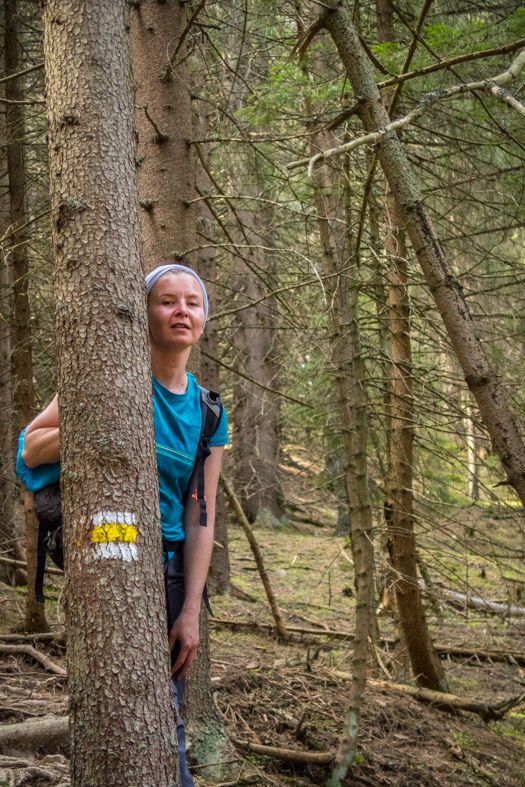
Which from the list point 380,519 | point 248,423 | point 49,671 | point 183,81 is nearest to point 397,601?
point 380,519

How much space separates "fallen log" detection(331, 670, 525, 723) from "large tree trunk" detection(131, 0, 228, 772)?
2470 mm

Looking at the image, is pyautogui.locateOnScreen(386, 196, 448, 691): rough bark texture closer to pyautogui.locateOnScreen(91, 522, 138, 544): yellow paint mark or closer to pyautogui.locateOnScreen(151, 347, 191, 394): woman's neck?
pyautogui.locateOnScreen(151, 347, 191, 394): woman's neck

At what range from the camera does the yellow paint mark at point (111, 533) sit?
1.81 meters

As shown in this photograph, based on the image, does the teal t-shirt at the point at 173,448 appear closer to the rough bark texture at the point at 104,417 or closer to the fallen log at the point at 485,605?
the rough bark texture at the point at 104,417

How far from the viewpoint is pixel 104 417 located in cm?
188

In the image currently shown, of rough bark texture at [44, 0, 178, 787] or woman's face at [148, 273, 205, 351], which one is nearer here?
rough bark texture at [44, 0, 178, 787]

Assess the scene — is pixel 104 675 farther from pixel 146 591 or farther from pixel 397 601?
pixel 397 601

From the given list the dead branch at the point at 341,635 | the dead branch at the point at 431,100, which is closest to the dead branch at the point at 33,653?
the dead branch at the point at 341,635

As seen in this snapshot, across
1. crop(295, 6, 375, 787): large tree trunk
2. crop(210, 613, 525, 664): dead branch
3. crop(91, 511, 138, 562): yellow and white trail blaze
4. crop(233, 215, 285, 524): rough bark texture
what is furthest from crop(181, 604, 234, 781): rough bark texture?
crop(233, 215, 285, 524): rough bark texture

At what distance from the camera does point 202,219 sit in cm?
810

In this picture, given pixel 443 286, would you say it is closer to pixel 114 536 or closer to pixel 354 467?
pixel 114 536

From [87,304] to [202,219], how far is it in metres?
6.50

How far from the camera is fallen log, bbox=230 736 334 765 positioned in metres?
3.79

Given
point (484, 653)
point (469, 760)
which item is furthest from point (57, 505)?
point (484, 653)
